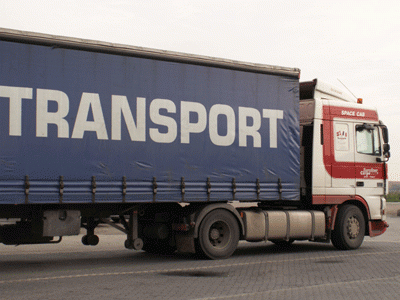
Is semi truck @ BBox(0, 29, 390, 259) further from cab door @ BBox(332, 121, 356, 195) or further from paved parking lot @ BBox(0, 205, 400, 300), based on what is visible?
paved parking lot @ BBox(0, 205, 400, 300)

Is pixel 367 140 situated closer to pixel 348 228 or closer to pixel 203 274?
pixel 348 228

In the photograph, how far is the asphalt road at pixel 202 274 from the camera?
7613 millimetres

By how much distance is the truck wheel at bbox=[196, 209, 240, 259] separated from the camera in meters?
11.2

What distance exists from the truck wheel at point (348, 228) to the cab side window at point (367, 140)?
1.40m

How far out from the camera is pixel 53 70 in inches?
383

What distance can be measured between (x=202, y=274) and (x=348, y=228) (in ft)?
17.2

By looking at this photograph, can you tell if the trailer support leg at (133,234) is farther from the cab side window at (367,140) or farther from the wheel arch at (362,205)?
the cab side window at (367,140)

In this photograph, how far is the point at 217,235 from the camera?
11508 mm

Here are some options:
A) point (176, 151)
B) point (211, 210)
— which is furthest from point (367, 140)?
point (176, 151)

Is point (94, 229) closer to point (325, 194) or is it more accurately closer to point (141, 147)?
point (141, 147)

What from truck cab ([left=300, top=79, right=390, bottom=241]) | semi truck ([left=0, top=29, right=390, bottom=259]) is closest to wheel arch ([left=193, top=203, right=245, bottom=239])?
semi truck ([left=0, top=29, right=390, bottom=259])

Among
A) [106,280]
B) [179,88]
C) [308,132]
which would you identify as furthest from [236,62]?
[106,280]

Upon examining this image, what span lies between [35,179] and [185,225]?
3175 mm

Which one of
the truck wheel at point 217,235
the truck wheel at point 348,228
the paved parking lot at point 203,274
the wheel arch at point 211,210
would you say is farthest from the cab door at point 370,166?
the truck wheel at point 217,235
